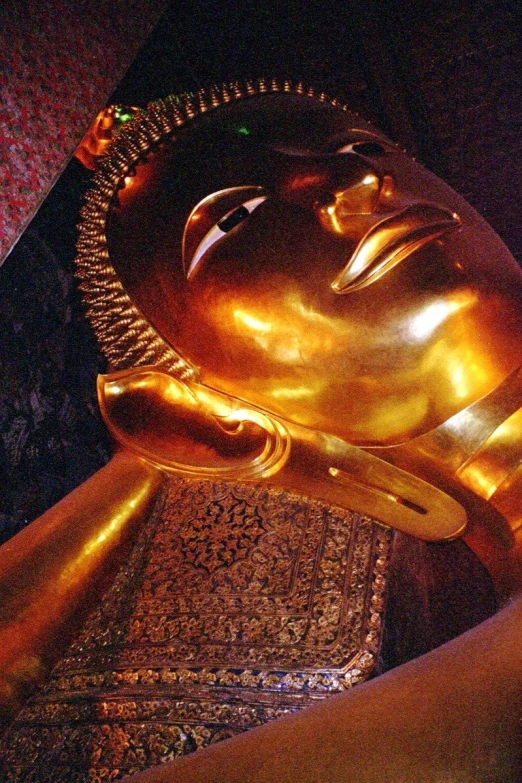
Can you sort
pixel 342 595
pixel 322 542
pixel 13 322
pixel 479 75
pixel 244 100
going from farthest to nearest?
1. pixel 479 75
2. pixel 13 322
3. pixel 244 100
4. pixel 322 542
5. pixel 342 595

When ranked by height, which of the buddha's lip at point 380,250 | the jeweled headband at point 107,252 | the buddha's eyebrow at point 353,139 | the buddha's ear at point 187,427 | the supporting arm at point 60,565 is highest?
the buddha's eyebrow at point 353,139

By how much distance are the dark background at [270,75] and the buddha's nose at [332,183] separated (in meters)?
0.66

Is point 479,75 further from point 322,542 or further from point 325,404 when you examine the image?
point 322,542

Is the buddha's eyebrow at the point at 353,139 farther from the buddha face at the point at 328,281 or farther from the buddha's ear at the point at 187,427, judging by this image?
the buddha's ear at the point at 187,427

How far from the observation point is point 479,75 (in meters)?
1.88

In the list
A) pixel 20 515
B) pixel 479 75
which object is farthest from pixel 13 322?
pixel 479 75

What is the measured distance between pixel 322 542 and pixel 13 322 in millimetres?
943

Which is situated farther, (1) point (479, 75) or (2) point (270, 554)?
(1) point (479, 75)

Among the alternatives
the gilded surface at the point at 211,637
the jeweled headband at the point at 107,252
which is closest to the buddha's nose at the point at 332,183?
the jeweled headband at the point at 107,252

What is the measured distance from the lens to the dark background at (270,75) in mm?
1556

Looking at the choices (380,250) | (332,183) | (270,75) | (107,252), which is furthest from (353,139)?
(270,75)

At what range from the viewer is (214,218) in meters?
1.21

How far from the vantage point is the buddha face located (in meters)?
1.11

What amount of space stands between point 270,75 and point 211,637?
1.72 metres
